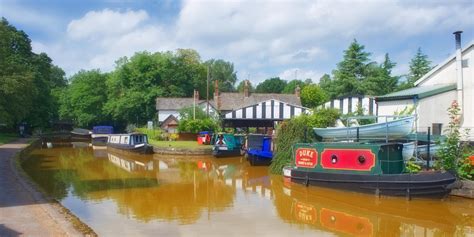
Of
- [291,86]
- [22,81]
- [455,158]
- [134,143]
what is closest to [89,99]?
[22,81]

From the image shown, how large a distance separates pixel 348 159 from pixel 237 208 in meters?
5.41

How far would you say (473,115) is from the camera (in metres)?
20.0

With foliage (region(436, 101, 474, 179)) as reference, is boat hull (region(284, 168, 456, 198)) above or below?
below

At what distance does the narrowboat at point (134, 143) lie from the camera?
34469 mm

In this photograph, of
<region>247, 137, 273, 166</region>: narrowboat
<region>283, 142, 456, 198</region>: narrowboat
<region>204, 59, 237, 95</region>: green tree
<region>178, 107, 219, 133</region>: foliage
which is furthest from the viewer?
<region>204, 59, 237, 95</region>: green tree

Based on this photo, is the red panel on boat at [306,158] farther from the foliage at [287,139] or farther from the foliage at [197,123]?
the foliage at [197,123]

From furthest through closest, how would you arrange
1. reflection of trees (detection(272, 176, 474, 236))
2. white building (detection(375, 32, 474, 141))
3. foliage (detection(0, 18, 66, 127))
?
foliage (detection(0, 18, 66, 127)) → white building (detection(375, 32, 474, 141)) → reflection of trees (detection(272, 176, 474, 236))

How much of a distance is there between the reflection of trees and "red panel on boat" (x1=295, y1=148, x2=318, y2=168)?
63.4 inches

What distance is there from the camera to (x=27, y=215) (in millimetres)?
10227

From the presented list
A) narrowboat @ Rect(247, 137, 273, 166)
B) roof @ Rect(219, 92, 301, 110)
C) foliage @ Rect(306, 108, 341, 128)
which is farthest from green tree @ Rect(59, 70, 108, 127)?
foliage @ Rect(306, 108, 341, 128)

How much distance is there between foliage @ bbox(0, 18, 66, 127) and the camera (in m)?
33.5

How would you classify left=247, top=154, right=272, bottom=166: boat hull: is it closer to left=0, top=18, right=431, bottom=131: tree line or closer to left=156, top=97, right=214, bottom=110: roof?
left=0, top=18, right=431, bottom=131: tree line

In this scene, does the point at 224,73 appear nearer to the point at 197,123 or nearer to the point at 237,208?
the point at 197,123

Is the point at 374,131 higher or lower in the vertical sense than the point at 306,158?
higher
